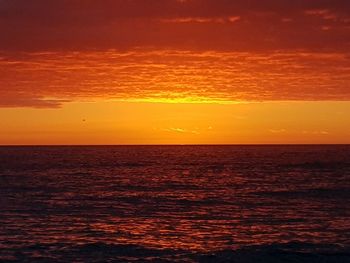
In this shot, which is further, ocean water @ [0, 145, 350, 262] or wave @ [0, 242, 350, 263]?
ocean water @ [0, 145, 350, 262]

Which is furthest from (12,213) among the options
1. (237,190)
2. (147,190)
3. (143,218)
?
(237,190)

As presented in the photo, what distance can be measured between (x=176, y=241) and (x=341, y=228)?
32.5 ft

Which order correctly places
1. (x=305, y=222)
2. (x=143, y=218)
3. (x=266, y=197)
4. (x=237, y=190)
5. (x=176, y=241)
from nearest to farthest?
(x=176, y=241)
(x=305, y=222)
(x=143, y=218)
(x=266, y=197)
(x=237, y=190)

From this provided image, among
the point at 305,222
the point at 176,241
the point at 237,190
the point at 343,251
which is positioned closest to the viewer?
the point at 343,251

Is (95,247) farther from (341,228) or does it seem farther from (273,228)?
(341,228)

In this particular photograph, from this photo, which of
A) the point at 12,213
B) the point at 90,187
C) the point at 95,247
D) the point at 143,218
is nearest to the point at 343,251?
the point at 95,247

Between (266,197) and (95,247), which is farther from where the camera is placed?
(266,197)

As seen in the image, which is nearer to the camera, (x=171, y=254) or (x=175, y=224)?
(x=171, y=254)

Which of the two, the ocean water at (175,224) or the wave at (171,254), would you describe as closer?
the wave at (171,254)

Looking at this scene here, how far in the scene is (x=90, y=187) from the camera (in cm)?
6094

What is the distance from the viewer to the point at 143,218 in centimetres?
3778

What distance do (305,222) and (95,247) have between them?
45.9 ft

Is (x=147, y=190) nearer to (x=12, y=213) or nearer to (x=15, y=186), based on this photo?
(x=15, y=186)

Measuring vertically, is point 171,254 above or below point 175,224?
below
